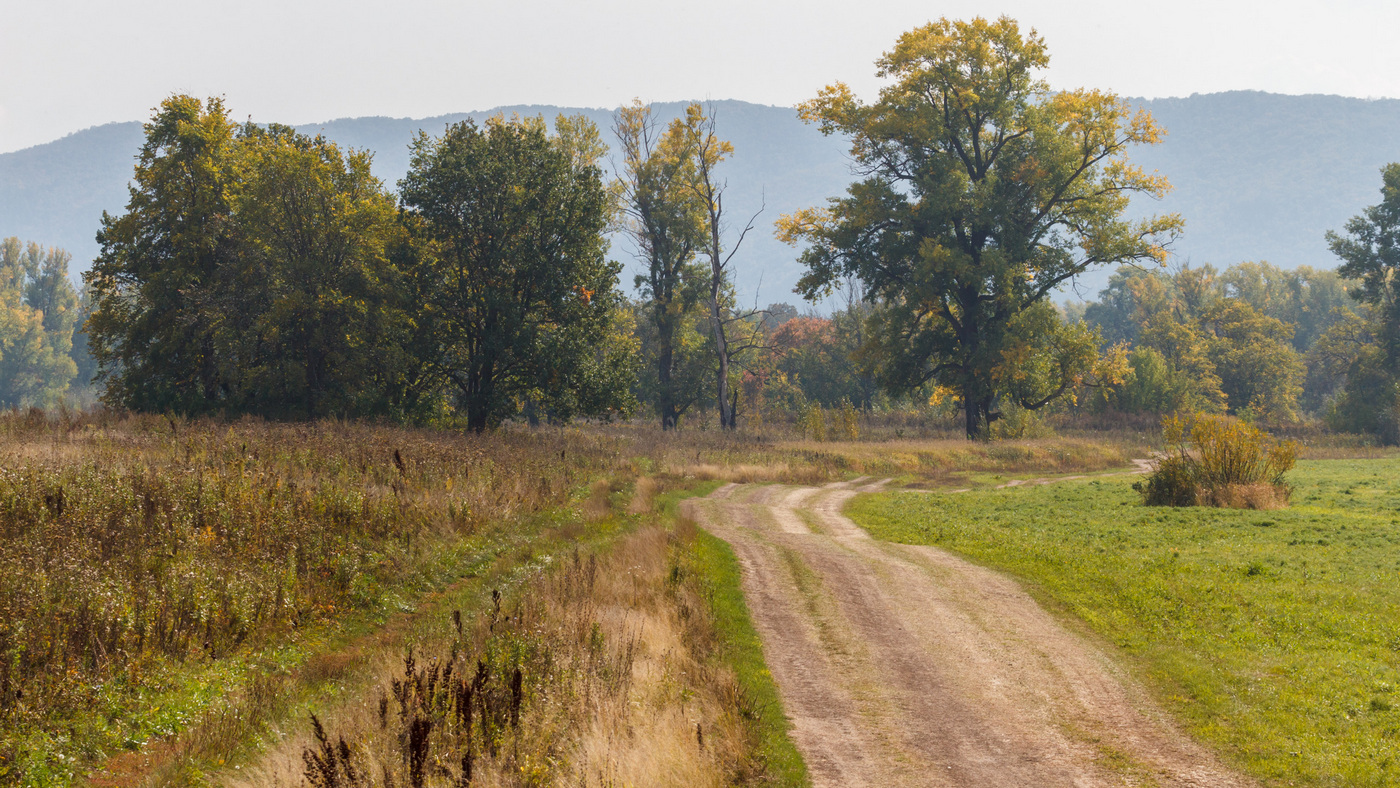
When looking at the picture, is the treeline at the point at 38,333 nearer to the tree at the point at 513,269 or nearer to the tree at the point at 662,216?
the tree at the point at 662,216

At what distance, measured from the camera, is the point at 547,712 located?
8586mm

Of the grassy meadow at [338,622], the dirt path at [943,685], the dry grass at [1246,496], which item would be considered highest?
the grassy meadow at [338,622]

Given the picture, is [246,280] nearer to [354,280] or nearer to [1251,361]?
[354,280]

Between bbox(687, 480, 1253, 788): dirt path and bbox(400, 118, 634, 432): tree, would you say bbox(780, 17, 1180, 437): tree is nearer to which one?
bbox(400, 118, 634, 432): tree

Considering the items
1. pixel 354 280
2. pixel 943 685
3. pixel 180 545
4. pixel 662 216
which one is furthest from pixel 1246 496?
pixel 662 216

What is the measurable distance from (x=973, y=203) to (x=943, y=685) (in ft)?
130

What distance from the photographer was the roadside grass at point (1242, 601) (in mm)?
8695

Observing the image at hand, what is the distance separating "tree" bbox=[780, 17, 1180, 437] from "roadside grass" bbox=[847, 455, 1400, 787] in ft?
77.0

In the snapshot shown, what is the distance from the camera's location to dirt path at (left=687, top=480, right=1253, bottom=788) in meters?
8.16

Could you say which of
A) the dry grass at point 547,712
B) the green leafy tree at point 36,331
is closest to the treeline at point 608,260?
the dry grass at point 547,712

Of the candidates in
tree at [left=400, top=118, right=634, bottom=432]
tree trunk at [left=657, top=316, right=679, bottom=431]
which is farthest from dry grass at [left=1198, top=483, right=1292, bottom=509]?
tree trunk at [left=657, top=316, right=679, bottom=431]

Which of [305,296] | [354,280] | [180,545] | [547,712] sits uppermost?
[354,280]

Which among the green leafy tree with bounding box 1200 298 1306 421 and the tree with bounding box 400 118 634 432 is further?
the green leafy tree with bounding box 1200 298 1306 421

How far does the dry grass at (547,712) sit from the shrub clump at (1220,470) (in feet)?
61.0
